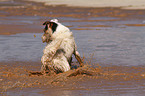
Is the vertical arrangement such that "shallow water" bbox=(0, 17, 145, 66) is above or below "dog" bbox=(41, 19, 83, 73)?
below

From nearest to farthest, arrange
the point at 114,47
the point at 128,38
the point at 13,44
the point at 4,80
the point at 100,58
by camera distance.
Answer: the point at 4,80 → the point at 100,58 → the point at 114,47 → the point at 13,44 → the point at 128,38

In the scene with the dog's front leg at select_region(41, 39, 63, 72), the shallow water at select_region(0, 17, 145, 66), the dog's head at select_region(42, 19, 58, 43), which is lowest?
the shallow water at select_region(0, 17, 145, 66)

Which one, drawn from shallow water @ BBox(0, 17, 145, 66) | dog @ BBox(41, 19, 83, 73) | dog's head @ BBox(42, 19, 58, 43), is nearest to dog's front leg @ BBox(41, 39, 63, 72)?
dog @ BBox(41, 19, 83, 73)

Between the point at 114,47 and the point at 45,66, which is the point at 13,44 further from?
the point at 45,66

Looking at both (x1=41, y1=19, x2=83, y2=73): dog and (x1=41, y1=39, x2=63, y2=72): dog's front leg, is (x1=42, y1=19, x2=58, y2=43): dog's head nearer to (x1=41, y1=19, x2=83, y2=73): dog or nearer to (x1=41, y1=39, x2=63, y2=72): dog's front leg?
(x1=41, y1=19, x2=83, y2=73): dog

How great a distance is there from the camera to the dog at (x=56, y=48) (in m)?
7.94

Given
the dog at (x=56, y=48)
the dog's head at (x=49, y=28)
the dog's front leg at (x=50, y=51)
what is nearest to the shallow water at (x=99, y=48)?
the dog at (x=56, y=48)

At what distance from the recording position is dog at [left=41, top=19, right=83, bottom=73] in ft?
26.0

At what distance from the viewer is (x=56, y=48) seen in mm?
7930

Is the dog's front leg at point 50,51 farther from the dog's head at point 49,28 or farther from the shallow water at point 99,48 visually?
the shallow water at point 99,48

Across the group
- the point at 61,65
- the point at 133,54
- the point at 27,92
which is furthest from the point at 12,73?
the point at 133,54

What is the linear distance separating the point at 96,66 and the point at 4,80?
2812 mm

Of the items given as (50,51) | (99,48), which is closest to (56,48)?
(50,51)

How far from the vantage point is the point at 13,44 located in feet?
44.4
